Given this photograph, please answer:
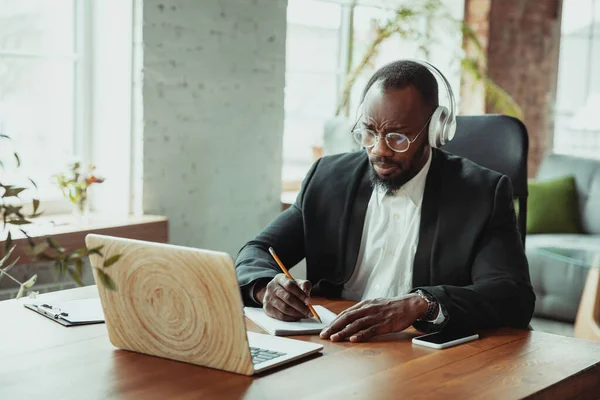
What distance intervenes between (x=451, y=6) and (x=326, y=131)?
2.03 metres

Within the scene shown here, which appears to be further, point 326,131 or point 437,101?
point 326,131

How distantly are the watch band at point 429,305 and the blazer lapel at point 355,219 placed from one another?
0.42 metres

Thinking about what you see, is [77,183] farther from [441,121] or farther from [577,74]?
[577,74]

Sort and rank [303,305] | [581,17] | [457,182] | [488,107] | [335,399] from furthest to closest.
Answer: [581,17] < [488,107] < [457,182] < [303,305] < [335,399]

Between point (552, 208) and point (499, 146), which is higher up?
point (499, 146)

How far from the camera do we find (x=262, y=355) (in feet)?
5.32

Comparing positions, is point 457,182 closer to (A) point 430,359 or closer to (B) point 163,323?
(A) point 430,359

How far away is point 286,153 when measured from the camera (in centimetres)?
521

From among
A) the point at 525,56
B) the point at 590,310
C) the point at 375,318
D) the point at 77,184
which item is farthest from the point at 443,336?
the point at 525,56

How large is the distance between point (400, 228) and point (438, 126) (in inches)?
11.6

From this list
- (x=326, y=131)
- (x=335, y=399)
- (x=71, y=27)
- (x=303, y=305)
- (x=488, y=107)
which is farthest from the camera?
(x=488, y=107)

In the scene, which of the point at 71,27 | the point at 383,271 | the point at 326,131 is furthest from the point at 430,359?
the point at 326,131

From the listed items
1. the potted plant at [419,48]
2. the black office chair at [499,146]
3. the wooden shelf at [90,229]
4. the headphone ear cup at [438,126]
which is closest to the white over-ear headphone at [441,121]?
the headphone ear cup at [438,126]

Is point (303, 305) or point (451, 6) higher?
point (451, 6)
